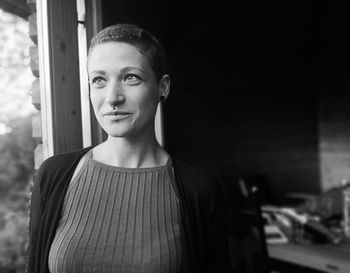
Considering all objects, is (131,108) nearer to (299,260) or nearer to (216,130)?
(299,260)

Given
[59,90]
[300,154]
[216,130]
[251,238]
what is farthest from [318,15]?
[59,90]

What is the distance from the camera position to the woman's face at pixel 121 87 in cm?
93

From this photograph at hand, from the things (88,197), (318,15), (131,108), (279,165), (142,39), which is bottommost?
(279,165)

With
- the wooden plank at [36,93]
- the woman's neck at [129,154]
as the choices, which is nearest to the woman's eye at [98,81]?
the woman's neck at [129,154]

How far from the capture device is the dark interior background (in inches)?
138

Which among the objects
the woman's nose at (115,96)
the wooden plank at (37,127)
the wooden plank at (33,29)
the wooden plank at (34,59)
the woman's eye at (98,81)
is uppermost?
the wooden plank at (33,29)

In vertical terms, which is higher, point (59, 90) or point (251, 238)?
point (59, 90)

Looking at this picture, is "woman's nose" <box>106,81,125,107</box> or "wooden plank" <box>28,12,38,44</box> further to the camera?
"wooden plank" <box>28,12,38,44</box>

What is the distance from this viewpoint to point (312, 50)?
4.95 m

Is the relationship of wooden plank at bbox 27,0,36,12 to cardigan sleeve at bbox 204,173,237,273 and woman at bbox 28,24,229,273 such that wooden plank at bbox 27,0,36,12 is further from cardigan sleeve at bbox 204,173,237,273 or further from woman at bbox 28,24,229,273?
cardigan sleeve at bbox 204,173,237,273

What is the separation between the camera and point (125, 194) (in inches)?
38.9

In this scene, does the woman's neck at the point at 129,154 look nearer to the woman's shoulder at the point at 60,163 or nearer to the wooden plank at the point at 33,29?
the woman's shoulder at the point at 60,163

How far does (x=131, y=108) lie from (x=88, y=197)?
0.24 meters

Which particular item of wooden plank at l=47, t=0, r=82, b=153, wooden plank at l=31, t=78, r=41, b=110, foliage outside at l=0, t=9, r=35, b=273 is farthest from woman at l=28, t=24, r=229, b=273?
foliage outside at l=0, t=9, r=35, b=273
